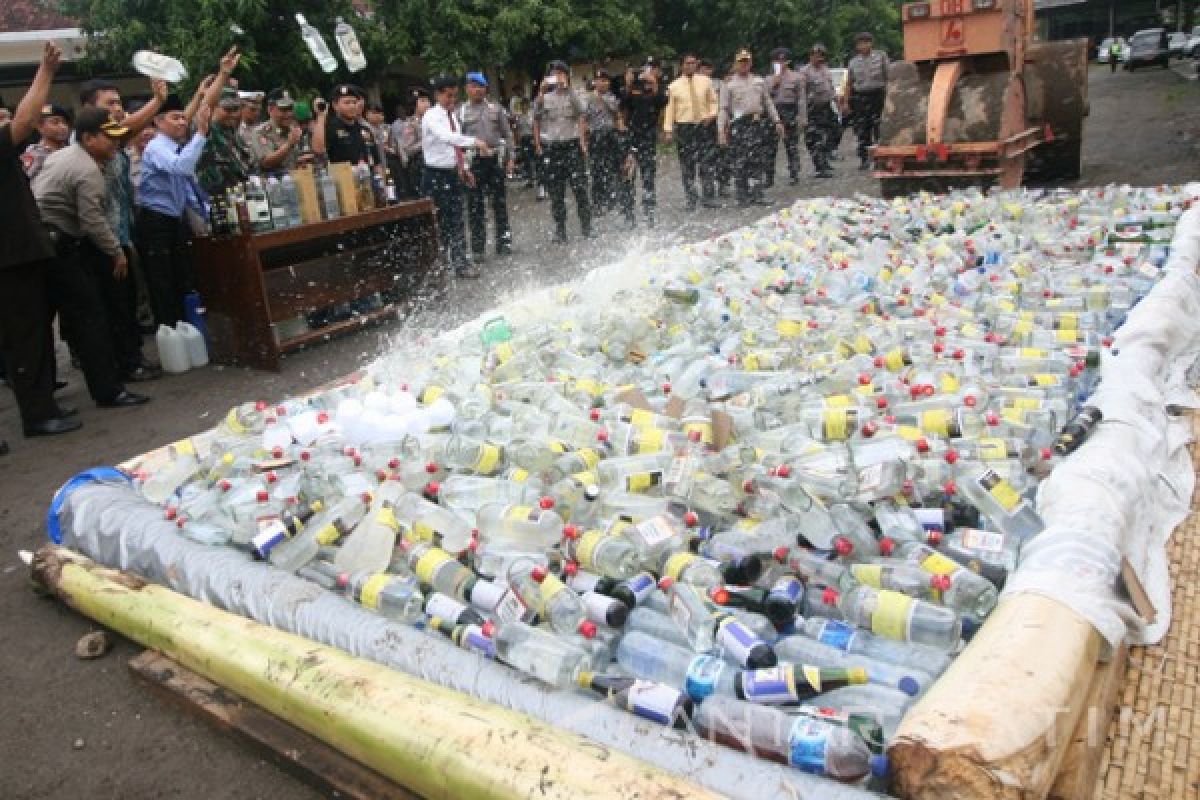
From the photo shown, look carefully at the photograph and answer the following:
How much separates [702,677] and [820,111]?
12646mm

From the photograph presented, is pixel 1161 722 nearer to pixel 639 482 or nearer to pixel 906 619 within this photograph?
pixel 906 619

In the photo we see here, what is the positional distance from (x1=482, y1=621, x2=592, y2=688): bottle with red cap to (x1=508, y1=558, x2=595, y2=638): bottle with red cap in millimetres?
69

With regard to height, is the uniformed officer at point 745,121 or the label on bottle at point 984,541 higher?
the uniformed officer at point 745,121

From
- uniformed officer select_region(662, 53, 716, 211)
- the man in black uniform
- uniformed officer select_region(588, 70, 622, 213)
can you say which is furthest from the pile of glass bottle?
uniformed officer select_region(662, 53, 716, 211)

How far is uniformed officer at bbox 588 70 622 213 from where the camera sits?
11.5m

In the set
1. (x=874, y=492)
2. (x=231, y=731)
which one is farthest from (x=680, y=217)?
(x=231, y=731)

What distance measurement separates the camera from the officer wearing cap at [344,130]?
8.62 m

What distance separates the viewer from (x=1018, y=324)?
14.7 feet

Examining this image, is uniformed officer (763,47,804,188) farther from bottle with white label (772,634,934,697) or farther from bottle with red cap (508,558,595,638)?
bottle with white label (772,634,934,697)

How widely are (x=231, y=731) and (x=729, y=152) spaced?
1085 centimetres

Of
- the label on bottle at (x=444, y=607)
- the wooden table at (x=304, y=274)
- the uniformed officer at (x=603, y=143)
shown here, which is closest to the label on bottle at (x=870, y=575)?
the label on bottle at (x=444, y=607)

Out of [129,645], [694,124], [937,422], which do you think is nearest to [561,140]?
[694,124]

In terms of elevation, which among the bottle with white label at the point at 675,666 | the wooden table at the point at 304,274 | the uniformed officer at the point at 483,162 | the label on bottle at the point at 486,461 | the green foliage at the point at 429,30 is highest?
the green foliage at the point at 429,30

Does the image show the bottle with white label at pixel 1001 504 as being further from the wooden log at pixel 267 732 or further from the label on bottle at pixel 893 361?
the wooden log at pixel 267 732
